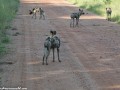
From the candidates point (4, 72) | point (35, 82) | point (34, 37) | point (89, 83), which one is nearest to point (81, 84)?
point (89, 83)

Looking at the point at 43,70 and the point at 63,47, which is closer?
the point at 43,70

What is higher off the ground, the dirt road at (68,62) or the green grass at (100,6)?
the green grass at (100,6)

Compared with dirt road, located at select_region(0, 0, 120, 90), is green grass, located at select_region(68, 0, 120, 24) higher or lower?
higher

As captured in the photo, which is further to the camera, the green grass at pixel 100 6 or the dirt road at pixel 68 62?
the green grass at pixel 100 6

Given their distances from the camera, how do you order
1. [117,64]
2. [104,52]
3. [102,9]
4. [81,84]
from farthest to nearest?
[102,9], [104,52], [117,64], [81,84]

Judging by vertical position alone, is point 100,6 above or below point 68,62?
above

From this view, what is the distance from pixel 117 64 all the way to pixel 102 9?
19044 mm

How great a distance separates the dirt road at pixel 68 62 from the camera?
32.3 ft

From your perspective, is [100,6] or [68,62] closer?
[68,62]

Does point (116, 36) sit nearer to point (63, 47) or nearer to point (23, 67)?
point (63, 47)

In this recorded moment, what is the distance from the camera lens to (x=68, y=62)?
12.3 meters

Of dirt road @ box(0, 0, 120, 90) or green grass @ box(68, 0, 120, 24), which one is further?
green grass @ box(68, 0, 120, 24)

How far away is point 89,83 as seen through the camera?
391 inches

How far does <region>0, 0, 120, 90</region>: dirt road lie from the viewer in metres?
9.86
